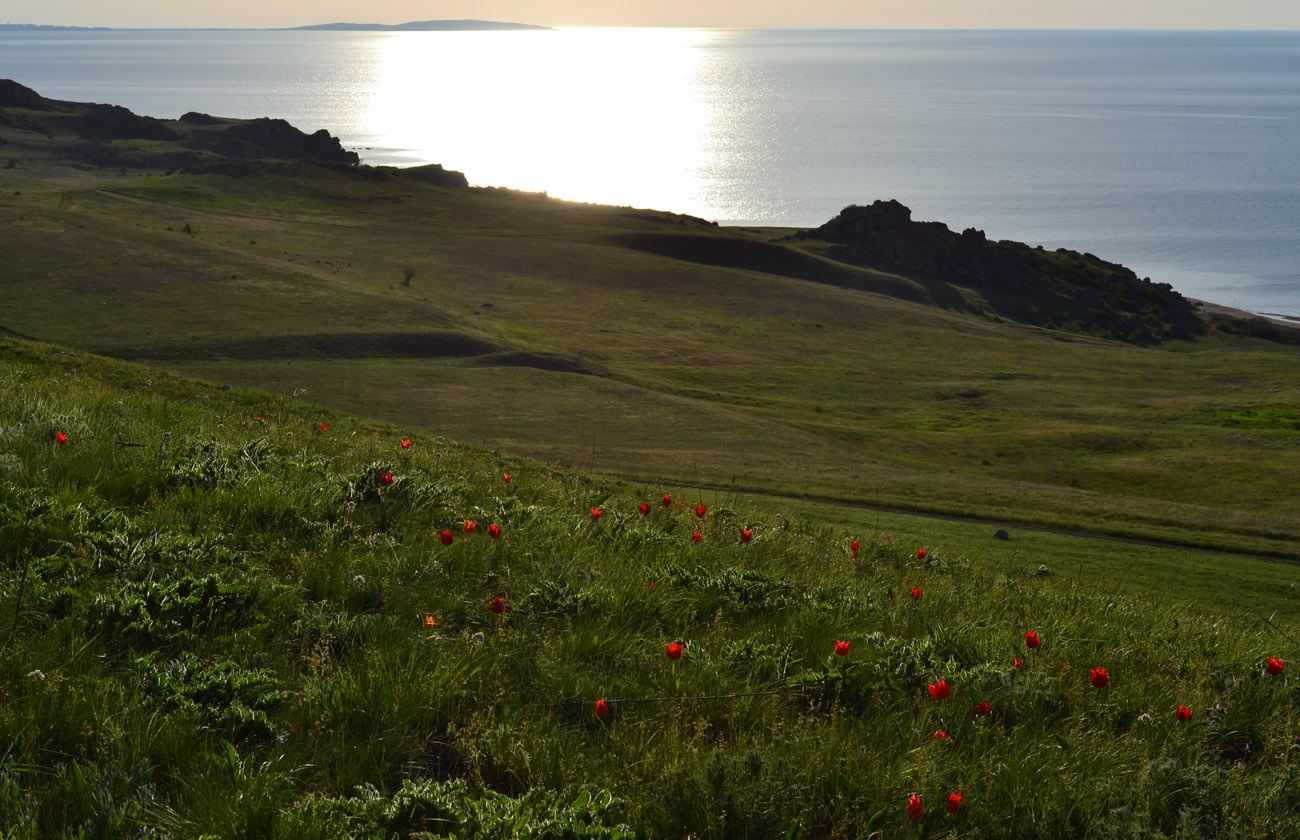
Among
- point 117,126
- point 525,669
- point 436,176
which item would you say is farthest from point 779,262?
point 117,126

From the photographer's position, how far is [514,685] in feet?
16.5

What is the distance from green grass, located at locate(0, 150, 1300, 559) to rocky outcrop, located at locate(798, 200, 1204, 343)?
9.21 meters

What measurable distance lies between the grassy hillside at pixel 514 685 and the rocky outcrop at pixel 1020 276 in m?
122

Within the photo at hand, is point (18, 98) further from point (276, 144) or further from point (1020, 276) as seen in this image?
point (1020, 276)

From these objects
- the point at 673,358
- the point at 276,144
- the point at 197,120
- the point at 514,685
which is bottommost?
the point at 673,358

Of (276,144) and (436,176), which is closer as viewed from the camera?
(436,176)

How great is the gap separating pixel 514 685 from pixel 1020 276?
134616 mm

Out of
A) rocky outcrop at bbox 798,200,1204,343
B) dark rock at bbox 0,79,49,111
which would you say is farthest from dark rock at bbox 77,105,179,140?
rocky outcrop at bbox 798,200,1204,343

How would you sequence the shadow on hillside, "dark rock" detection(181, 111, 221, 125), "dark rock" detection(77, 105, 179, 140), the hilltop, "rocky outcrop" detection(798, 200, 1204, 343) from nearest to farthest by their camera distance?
1. the hilltop
2. the shadow on hillside
3. "rocky outcrop" detection(798, 200, 1204, 343)
4. "dark rock" detection(77, 105, 179, 140)
5. "dark rock" detection(181, 111, 221, 125)

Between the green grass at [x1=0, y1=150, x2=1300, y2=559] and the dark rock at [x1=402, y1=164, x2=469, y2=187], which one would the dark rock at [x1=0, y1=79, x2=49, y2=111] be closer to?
the green grass at [x1=0, y1=150, x2=1300, y2=559]

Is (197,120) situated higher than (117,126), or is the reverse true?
(197,120)

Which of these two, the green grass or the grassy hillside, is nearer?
the grassy hillside

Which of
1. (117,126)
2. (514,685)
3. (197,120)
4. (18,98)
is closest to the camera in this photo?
(514,685)

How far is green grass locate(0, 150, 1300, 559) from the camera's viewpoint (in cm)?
4031
